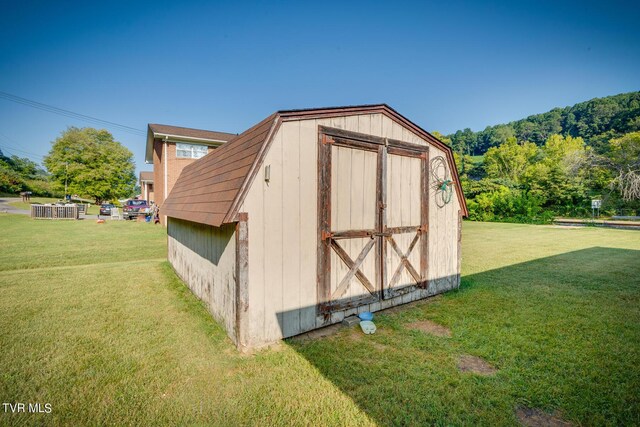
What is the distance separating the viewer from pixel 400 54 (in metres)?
13.7

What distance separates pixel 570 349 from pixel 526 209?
27.8 m

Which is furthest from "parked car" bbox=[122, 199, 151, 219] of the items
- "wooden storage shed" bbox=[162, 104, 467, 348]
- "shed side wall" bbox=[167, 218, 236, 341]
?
"wooden storage shed" bbox=[162, 104, 467, 348]

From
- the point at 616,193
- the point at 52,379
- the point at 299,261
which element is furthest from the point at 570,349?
the point at 616,193

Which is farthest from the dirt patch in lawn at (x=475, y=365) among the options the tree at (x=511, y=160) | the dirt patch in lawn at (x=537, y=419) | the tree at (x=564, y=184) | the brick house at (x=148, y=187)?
the tree at (x=511, y=160)

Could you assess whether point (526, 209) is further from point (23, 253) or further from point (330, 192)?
point (23, 253)

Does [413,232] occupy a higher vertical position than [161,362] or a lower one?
higher

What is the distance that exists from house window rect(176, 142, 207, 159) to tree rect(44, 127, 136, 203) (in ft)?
88.0

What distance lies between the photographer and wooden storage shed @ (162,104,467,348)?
3.84 m

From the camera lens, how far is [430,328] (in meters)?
4.55

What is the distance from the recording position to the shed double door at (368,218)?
175 inches

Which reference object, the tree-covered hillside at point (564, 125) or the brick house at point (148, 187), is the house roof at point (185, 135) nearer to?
the brick house at point (148, 187)

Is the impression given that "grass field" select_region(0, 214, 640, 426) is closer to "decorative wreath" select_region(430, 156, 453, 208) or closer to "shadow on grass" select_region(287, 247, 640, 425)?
"shadow on grass" select_region(287, 247, 640, 425)

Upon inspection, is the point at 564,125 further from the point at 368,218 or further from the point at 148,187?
the point at 148,187

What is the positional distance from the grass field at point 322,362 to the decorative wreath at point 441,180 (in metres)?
2.19
